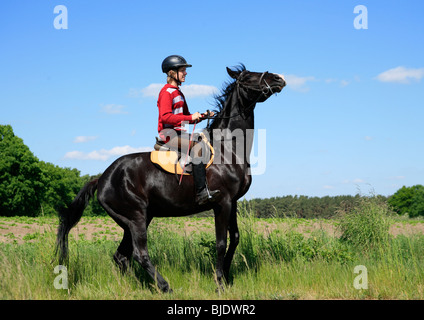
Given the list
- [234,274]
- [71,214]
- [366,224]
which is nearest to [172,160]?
[71,214]

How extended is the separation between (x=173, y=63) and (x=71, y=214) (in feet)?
10.7

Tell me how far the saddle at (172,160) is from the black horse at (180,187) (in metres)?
0.11

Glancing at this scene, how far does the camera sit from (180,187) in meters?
6.72

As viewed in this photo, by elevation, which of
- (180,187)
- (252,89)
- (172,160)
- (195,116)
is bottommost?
(180,187)

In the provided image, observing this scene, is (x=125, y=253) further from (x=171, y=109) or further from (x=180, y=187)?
(x=171, y=109)

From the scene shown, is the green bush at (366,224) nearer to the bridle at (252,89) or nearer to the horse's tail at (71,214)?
the bridle at (252,89)

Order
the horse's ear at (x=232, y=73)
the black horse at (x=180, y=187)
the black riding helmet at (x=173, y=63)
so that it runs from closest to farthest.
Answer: the black horse at (x=180, y=187) → the black riding helmet at (x=173, y=63) → the horse's ear at (x=232, y=73)

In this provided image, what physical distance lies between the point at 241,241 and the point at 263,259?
27.1 inches

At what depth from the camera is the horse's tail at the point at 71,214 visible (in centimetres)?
689

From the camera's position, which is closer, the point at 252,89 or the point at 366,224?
the point at 252,89

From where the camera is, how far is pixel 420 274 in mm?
7332

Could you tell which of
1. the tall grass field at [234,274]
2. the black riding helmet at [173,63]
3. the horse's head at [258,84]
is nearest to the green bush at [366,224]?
the tall grass field at [234,274]
